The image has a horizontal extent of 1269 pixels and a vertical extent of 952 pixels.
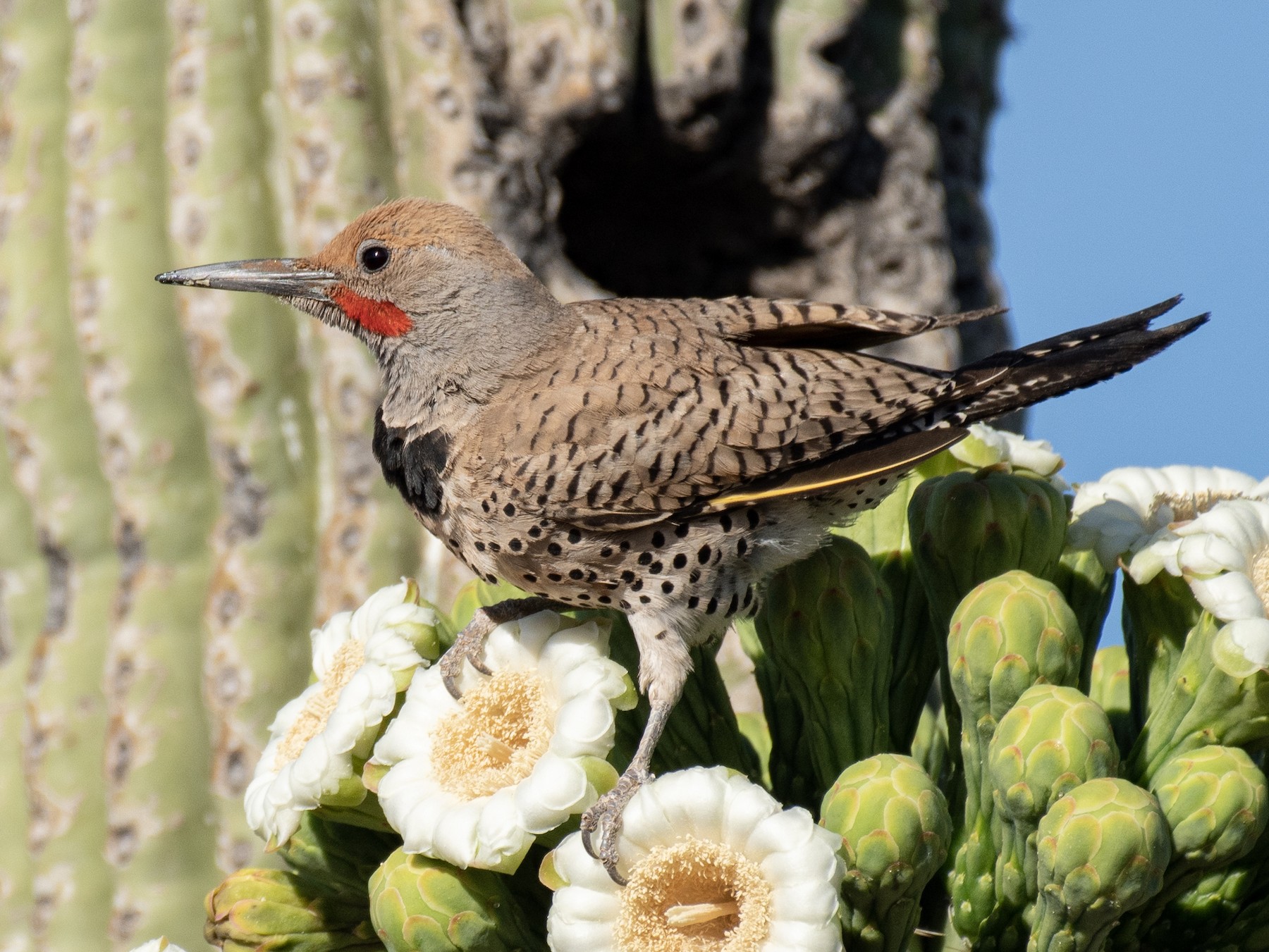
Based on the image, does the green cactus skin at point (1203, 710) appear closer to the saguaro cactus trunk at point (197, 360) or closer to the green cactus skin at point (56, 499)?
the saguaro cactus trunk at point (197, 360)

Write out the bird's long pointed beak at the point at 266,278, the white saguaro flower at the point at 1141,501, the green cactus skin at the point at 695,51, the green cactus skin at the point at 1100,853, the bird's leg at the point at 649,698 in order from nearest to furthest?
the green cactus skin at the point at 1100,853 → the bird's leg at the point at 649,698 → the white saguaro flower at the point at 1141,501 → the bird's long pointed beak at the point at 266,278 → the green cactus skin at the point at 695,51

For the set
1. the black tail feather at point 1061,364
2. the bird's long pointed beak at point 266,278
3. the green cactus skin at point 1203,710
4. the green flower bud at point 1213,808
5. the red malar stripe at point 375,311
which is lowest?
the green flower bud at point 1213,808

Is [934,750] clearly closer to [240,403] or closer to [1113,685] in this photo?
[1113,685]

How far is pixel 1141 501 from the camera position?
187 centimetres

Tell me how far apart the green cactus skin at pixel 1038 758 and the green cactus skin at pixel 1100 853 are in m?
0.03

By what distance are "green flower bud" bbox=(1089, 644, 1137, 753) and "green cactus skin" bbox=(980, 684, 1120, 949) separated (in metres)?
0.41

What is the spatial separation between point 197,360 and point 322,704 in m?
1.18

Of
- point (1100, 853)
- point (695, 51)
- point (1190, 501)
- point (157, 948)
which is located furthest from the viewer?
point (695, 51)

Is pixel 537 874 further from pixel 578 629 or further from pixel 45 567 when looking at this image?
pixel 45 567

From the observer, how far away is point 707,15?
3029 millimetres

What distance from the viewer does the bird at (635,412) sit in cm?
183

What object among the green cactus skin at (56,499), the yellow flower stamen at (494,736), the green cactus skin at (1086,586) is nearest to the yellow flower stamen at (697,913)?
the yellow flower stamen at (494,736)

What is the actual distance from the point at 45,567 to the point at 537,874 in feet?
5.35

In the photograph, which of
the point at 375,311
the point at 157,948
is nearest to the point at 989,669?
the point at 157,948
